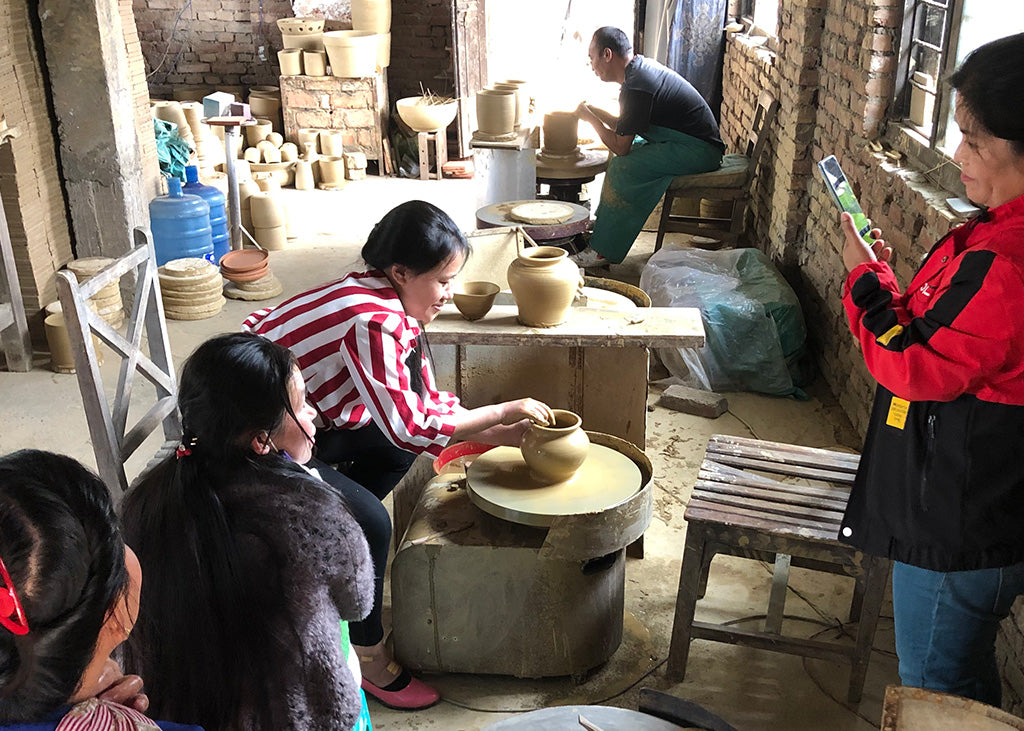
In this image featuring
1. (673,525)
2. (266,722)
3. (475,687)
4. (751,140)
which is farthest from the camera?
(751,140)

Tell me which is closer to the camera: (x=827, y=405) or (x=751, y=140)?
(x=827, y=405)

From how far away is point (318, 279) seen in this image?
23.4ft

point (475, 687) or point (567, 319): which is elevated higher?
point (567, 319)

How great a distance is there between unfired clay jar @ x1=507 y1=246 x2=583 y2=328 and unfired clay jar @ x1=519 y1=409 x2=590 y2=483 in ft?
1.68

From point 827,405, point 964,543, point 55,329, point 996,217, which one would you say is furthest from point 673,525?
point 55,329

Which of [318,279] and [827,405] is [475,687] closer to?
[827,405]

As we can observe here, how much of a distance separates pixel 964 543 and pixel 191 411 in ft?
5.65

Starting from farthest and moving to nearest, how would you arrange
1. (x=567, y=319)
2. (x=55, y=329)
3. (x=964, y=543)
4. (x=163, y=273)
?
(x=163, y=273), (x=55, y=329), (x=567, y=319), (x=964, y=543)

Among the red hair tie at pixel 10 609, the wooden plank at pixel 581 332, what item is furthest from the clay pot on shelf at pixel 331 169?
the red hair tie at pixel 10 609

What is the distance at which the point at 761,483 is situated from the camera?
3062 millimetres

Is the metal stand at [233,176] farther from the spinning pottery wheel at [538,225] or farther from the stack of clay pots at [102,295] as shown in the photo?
the spinning pottery wheel at [538,225]

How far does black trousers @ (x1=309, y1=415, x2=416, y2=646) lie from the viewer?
275 centimetres

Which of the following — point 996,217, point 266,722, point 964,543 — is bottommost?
point 266,722

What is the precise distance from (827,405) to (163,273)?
441 centimetres
